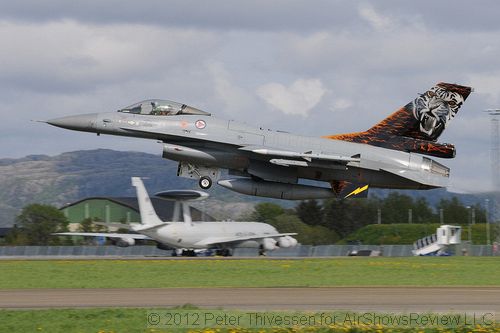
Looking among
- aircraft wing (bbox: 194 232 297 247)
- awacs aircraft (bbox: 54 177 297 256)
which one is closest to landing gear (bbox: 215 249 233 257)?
awacs aircraft (bbox: 54 177 297 256)

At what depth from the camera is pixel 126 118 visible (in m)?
36.1

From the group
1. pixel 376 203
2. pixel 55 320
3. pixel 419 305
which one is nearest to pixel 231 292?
pixel 419 305

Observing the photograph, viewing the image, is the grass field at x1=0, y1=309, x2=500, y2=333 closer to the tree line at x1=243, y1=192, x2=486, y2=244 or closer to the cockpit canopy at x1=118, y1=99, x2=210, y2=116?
the cockpit canopy at x1=118, y1=99, x2=210, y2=116

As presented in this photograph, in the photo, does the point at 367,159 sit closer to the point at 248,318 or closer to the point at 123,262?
the point at 123,262

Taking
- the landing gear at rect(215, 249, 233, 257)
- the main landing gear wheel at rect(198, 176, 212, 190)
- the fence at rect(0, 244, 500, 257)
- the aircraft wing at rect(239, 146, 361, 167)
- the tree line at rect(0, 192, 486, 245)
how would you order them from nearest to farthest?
the main landing gear wheel at rect(198, 176, 212, 190) → the aircraft wing at rect(239, 146, 361, 167) → the landing gear at rect(215, 249, 233, 257) → the fence at rect(0, 244, 500, 257) → the tree line at rect(0, 192, 486, 245)

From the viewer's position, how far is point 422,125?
3941cm

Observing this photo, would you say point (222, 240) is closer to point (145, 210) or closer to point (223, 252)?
point (223, 252)

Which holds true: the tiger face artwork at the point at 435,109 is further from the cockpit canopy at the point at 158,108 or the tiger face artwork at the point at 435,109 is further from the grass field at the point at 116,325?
the grass field at the point at 116,325

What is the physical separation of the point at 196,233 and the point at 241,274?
22510 mm

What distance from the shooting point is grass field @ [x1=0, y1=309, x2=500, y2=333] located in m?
19.4

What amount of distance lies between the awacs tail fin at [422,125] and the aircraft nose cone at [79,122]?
377 inches

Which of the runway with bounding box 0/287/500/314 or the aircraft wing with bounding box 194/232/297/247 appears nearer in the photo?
the runway with bounding box 0/287/500/314

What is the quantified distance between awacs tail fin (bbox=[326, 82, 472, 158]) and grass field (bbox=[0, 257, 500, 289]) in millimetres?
5085

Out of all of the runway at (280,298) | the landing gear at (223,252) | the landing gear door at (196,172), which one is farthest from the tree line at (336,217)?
the runway at (280,298)
